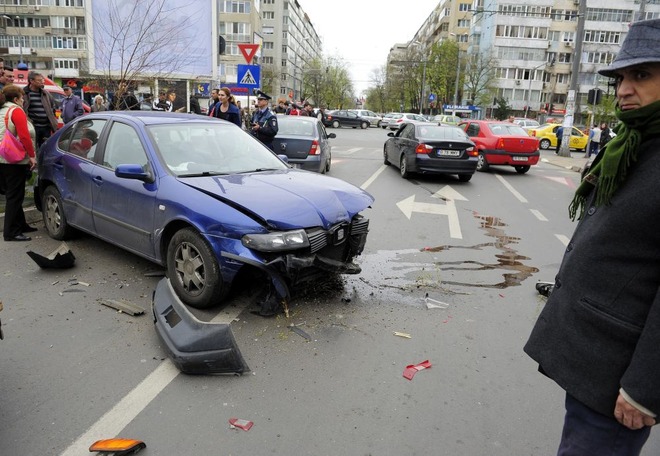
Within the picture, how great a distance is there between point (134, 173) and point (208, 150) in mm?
889

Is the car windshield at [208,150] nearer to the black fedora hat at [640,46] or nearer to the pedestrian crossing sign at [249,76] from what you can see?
the black fedora hat at [640,46]

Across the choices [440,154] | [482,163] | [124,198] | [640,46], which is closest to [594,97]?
[482,163]

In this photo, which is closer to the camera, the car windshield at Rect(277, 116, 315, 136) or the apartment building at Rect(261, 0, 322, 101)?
the car windshield at Rect(277, 116, 315, 136)

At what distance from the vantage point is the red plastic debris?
3494 millimetres

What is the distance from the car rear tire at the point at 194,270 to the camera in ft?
13.7

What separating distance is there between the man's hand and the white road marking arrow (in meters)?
6.25

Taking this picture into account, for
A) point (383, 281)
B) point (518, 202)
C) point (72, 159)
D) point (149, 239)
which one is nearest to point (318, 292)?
point (383, 281)

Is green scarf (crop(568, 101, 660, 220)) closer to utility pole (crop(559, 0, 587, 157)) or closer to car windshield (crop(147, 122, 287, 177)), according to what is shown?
car windshield (crop(147, 122, 287, 177))

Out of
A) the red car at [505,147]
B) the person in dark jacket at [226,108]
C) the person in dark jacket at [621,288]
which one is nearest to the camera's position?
the person in dark jacket at [621,288]

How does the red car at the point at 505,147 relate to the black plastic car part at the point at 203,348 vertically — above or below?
above

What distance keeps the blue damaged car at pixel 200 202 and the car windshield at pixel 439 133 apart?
27.6ft

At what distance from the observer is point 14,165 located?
6316 mm

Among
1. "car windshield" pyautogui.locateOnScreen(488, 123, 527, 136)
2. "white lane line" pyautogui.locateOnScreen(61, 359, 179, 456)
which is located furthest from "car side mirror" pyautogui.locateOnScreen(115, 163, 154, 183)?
"car windshield" pyautogui.locateOnScreen(488, 123, 527, 136)

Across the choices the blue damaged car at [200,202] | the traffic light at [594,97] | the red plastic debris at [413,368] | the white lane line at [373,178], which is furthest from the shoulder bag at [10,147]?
the traffic light at [594,97]
